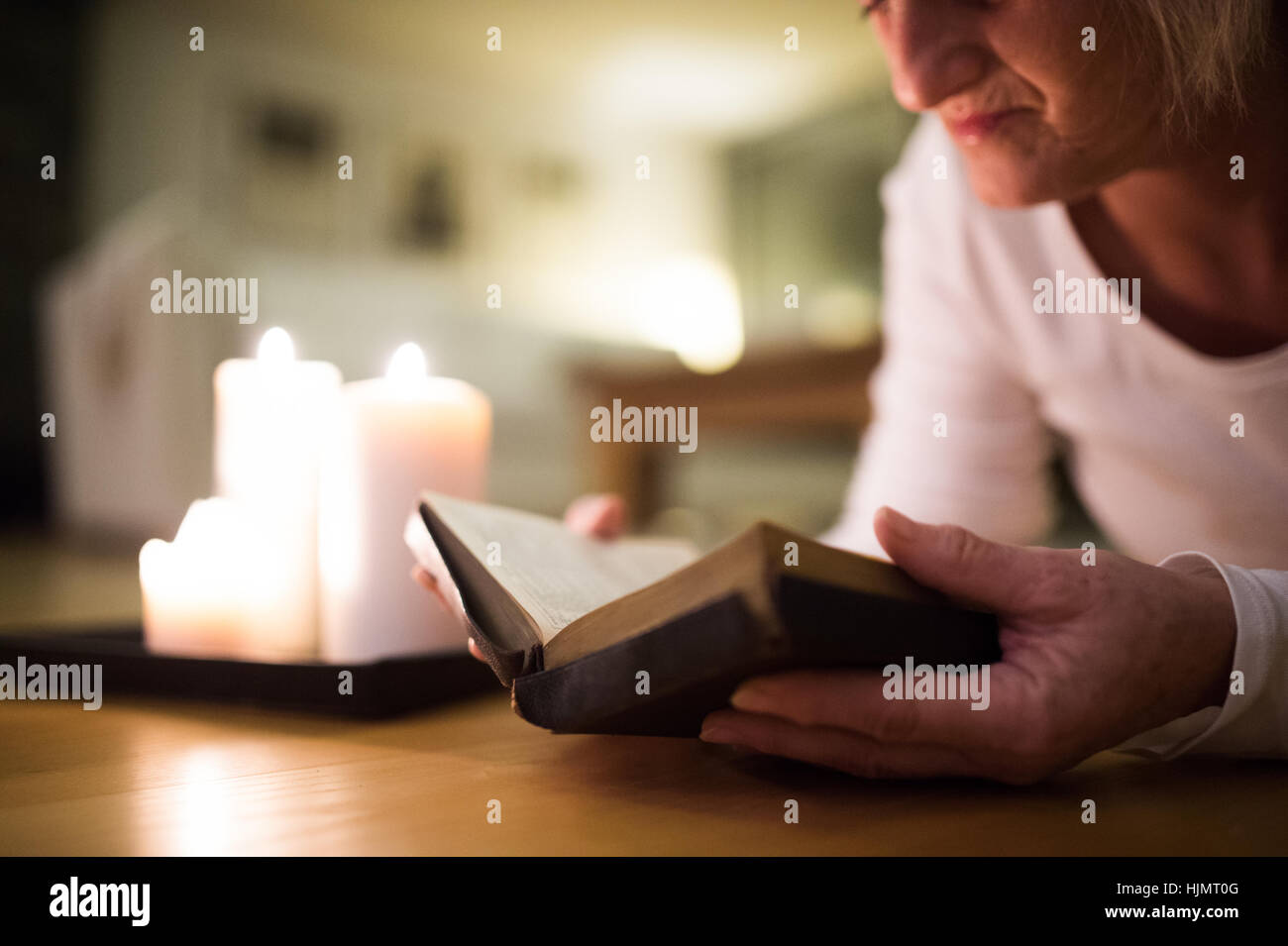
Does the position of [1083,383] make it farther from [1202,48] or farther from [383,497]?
[383,497]

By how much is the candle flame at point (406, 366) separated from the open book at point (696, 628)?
0.14 metres

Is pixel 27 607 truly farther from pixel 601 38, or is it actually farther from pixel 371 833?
pixel 601 38

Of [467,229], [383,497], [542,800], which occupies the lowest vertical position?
[542,800]

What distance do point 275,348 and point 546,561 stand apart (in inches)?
9.6

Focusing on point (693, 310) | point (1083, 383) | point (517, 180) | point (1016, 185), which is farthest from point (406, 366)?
point (693, 310)

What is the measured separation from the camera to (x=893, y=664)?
333 millimetres

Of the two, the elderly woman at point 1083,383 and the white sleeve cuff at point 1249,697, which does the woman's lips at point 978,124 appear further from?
the white sleeve cuff at point 1249,697

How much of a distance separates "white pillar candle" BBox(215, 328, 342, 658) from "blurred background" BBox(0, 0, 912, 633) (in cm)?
128

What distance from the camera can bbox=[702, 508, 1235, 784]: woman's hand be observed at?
34 centimetres

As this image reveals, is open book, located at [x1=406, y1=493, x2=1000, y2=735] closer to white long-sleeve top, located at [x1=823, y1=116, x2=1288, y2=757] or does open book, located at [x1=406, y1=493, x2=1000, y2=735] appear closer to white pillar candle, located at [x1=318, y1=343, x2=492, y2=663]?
white pillar candle, located at [x1=318, y1=343, x2=492, y2=663]

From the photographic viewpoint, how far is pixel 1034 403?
3.03 feet

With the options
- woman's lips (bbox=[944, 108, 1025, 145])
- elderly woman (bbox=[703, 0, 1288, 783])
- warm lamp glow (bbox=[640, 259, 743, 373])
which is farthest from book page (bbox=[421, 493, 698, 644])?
warm lamp glow (bbox=[640, 259, 743, 373])

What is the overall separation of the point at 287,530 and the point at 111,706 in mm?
136

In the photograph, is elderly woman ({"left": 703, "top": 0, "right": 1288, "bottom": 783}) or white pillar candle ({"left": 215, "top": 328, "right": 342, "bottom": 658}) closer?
elderly woman ({"left": 703, "top": 0, "right": 1288, "bottom": 783})
